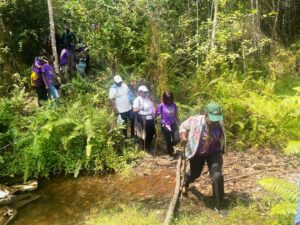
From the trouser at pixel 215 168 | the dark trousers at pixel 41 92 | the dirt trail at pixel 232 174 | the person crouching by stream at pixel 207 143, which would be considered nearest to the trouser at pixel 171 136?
the dirt trail at pixel 232 174

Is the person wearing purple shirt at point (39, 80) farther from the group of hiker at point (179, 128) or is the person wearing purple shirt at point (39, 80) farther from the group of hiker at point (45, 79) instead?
the group of hiker at point (179, 128)

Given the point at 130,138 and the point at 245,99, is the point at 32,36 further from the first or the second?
the point at 245,99

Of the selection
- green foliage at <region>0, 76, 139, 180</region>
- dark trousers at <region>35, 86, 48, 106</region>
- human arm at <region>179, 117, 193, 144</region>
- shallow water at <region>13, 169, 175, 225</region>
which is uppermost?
dark trousers at <region>35, 86, 48, 106</region>

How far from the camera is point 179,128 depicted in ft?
29.3

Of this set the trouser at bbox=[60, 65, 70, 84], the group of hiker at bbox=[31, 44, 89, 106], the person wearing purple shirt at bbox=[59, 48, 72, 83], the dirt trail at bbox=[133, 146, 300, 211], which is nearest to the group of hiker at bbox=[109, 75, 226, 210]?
the dirt trail at bbox=[133, 146, 300, 211]

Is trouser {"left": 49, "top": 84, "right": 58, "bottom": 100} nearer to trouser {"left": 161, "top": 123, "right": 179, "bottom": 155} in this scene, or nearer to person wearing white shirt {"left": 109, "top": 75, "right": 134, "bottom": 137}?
person wearing white shirt {"left": 109, "top": 75, "right": 134, "bottom": 137}

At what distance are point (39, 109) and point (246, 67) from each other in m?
6.76

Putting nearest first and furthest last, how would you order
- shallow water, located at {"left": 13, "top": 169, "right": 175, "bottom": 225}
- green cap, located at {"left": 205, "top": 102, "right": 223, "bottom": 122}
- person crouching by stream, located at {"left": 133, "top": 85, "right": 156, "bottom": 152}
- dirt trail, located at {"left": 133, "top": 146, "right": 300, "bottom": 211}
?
green cap, located at {"left": 205, "top": 102, "right": 223, "bottom": 122}, dirt trail, located at {"left": 133, "top": 146, "right": 300, "bottom": 211}, shallow water, located at {"left": 13, "top": 169, "right": 175, "bottom": 225}, person crouching by stream, located at {"left": 133, "top": 85, "right": 156, "bottom": 152}

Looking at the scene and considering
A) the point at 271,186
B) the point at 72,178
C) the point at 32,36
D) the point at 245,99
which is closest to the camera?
the point at 271,186

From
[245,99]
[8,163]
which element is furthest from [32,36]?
[245,99]

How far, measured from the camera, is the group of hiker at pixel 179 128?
6762 mm

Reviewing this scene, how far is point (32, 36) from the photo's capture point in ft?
49.9

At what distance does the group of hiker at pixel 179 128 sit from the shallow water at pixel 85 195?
100 cm

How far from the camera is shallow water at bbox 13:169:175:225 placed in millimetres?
8016
